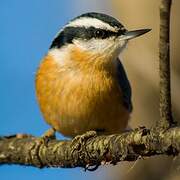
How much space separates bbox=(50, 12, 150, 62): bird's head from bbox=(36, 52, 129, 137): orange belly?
0.58 feet

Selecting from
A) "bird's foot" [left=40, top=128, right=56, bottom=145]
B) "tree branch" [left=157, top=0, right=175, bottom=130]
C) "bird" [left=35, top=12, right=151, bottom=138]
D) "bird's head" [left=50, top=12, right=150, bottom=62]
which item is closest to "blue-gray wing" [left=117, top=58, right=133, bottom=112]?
"bird" [left=35, top=12, right=151, bottom=138]

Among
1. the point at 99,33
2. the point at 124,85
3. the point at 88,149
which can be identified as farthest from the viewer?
the point at 124,85

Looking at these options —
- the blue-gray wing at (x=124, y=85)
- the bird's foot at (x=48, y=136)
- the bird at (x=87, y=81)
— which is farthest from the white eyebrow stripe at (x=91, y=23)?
the bird's foot at (x=48, y=136)

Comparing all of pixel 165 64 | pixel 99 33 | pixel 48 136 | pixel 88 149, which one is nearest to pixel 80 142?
pixel 88 149

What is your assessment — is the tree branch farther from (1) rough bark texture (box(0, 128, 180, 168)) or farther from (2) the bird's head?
(2) the bird's head

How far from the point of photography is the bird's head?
4.08 metres

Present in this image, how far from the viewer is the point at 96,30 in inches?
165

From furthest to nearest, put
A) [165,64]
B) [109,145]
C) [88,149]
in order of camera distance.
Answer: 1. [88,149]
2. [109,145]
3. [165,64]

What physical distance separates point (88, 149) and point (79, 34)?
1127 millimetres

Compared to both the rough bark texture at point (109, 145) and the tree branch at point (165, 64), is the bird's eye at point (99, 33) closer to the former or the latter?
the rough bark texture at point (109, 145)

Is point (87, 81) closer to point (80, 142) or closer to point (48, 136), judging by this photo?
point (48, 136)

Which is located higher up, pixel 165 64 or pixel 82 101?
pixel 165 64

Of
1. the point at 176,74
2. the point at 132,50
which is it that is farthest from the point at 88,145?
the point at 132,50

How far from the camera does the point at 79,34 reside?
428 centimetres
